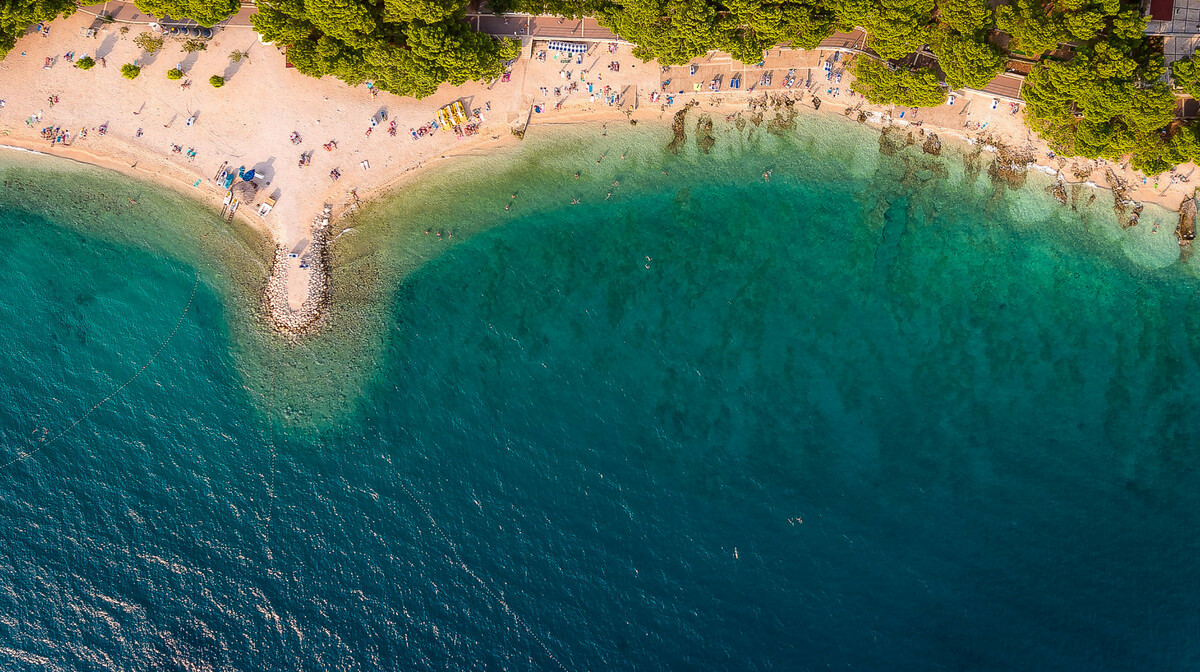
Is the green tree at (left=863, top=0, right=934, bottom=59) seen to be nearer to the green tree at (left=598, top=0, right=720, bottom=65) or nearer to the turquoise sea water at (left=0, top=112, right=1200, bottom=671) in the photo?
the turquoise sea water at (left=0, top=112, right=1200, bottom=671)

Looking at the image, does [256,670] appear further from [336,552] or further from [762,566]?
[762,566]

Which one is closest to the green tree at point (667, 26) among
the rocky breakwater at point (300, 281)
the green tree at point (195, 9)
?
the green tree at point (195, 9)

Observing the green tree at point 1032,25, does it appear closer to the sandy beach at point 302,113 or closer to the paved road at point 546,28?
the sandy beach at point 302,113

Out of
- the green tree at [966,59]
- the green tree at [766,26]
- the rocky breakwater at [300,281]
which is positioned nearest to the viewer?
the green tree at [766,26]

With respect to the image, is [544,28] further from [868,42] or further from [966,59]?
[966,59]

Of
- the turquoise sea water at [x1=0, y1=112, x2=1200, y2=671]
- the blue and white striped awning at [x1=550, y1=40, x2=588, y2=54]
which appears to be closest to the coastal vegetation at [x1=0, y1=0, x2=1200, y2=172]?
the blue and white striped awning at [x1=550, y1=40, x2=588, y2=54]

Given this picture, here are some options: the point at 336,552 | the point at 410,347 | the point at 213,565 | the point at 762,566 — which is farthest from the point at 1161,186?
the point at 213,565
